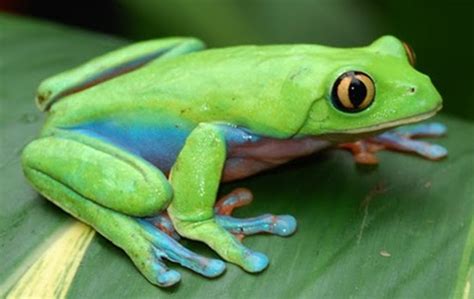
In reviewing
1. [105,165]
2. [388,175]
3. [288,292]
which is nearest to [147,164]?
[105,165]

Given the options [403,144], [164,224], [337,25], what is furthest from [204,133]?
[337,25]

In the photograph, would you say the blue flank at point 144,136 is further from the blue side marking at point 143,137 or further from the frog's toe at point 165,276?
the frog's toe at point 165,276

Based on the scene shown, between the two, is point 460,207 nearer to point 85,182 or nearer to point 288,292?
point 288,292

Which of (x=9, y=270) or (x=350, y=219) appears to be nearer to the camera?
(x=9, y=270)

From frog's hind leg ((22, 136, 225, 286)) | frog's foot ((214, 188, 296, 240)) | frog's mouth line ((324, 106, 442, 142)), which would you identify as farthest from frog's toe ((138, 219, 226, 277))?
frog's mouth line ((324, 106, 442, 142))

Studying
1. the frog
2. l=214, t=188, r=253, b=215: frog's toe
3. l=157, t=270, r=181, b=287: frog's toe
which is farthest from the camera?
l=214, t=188, r=253, b=215: frog's toe

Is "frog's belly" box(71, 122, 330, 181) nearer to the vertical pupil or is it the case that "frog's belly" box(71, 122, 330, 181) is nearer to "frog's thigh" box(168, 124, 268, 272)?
"frog's thigh" box(168, 124, 268, 272)
